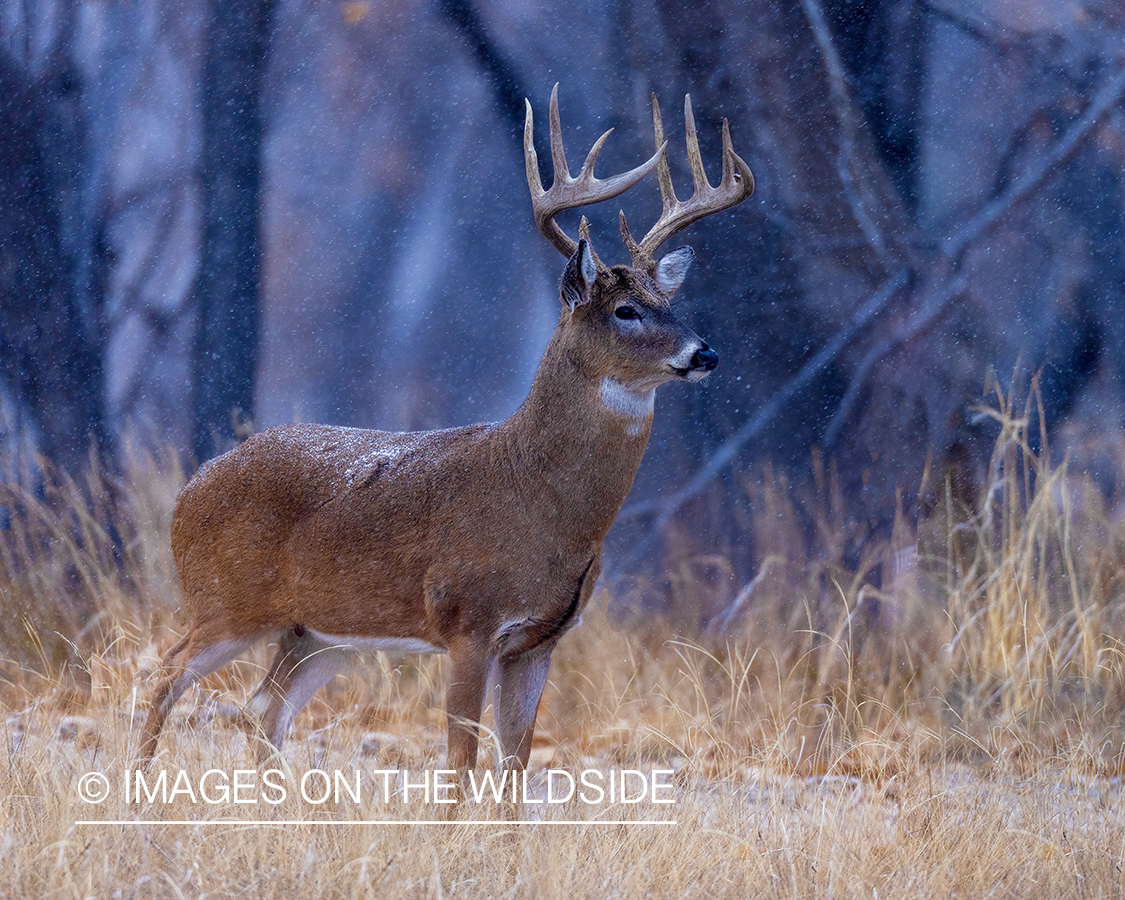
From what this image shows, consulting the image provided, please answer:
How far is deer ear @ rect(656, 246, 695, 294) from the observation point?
3664mm

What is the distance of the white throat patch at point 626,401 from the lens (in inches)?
137

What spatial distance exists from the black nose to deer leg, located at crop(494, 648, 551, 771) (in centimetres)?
95

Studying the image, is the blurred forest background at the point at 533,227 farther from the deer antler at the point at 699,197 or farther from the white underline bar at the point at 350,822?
the white underline bar at the point at 350,822

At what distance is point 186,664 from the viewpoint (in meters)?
3.74

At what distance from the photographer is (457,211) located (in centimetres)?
604

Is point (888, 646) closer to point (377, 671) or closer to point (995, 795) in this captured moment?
point (995, 795)

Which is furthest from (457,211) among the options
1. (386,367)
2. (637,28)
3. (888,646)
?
(888,646)

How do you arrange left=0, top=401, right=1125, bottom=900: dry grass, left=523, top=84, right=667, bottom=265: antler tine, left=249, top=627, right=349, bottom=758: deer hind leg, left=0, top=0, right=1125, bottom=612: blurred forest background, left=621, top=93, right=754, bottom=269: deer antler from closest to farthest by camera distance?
left=0, top=401, right=1125, bottom=900: dry grass, left=523, top=84, right=667, bottom=265: antler tine, left=621, top=93, right=754, bottom=269: deer antler, left=249, top=627, right=349, bottom=758: deer hind leg, left=0, top=0, right=1125, bottom=612: blurred forest background

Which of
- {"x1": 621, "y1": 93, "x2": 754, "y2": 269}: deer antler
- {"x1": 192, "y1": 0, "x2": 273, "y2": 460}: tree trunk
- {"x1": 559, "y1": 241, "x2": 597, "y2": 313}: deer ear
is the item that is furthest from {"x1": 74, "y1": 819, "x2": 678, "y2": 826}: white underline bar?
{"x1": 192, "y1": 0, "x2": 273, "y2": 460}: tree trunk

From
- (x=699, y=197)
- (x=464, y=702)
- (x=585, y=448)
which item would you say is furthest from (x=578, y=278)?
(x=464, y=702)

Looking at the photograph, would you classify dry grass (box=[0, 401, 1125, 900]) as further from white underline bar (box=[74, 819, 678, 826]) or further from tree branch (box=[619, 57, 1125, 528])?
tree branch (box=[619, 57, 1125, 528])

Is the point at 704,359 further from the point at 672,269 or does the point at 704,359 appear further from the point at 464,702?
the point at 464,702

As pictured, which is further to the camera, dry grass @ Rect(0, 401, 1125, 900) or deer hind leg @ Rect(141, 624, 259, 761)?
deer hind leg @ Rect(141, 624, 259, 761)

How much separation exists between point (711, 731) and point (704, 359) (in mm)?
1803
